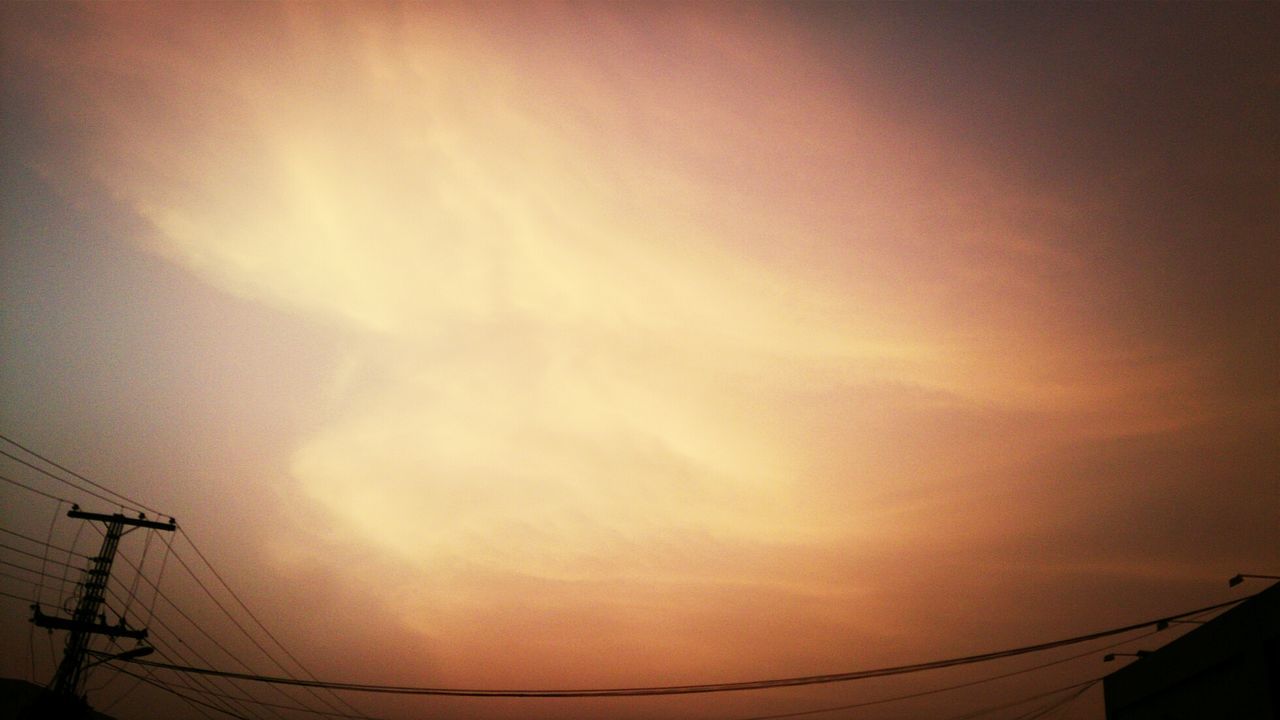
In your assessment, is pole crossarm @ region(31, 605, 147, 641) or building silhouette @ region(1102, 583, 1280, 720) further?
pole crossarm @ region(31, 605, 147, 641)

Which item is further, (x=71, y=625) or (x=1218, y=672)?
(x=71, y=625)

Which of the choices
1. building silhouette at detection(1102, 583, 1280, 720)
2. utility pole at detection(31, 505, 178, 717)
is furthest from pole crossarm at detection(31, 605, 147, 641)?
building silhouette at detection(1102, 583, 1280, 720)

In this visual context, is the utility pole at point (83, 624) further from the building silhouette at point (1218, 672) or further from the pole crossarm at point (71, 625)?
the building silhouette at point (1218, 672)

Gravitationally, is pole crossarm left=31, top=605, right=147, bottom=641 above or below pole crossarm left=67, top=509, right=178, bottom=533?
below

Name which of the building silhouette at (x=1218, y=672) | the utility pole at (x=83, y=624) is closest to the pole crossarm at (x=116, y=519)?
the utility pole at (x=83, y=624)

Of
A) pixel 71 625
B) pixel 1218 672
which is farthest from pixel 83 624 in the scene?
pixel 1218 672

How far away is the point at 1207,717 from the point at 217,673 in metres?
44.9

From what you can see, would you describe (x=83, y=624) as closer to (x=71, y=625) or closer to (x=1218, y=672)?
(x=71, y=625)

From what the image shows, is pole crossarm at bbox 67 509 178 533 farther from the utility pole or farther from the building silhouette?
the building silhouette

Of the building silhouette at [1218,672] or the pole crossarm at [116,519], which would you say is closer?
the building silhouette at [1218,672]

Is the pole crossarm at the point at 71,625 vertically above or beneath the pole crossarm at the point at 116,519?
beneath

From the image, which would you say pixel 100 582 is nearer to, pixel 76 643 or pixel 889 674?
pixel 76 643

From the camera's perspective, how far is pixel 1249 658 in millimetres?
24000

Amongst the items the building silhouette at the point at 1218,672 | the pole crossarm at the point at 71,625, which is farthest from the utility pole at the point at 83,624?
the building silhouette at the point at 1218,672
